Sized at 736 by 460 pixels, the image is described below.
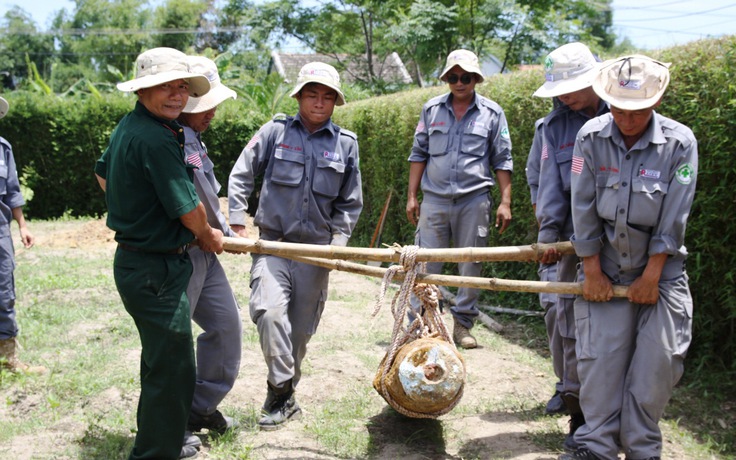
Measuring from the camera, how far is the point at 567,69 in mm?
4238

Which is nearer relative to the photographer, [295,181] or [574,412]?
[574,412]

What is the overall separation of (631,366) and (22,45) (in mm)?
58692

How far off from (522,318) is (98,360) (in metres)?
3.97

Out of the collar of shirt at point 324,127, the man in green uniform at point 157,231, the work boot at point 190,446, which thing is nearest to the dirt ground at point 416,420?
the work boot at point 190,446

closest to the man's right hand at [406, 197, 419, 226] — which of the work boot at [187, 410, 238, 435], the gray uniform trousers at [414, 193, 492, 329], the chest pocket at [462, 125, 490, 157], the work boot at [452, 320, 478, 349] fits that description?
the gray uniform trousers at [414, 193, 492, 329]

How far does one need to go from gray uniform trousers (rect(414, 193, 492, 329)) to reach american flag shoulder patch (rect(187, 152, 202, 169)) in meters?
2.61

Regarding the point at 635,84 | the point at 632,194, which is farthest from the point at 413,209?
the point at 635,84

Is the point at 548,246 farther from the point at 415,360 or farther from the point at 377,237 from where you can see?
the point at 377,237

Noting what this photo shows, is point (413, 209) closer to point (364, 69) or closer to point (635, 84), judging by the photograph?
point (635, 84)

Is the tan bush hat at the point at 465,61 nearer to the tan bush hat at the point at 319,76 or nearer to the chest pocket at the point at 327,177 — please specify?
the tan bush hat at the point at 319,76

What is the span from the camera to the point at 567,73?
4246 mm

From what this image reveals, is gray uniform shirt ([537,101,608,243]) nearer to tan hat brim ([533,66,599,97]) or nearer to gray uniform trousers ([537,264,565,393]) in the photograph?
tan hat brim ([533,66,599,97])

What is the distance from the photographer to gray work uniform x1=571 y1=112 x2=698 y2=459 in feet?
11.0

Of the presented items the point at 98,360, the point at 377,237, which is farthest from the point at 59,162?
the point at 98,360
